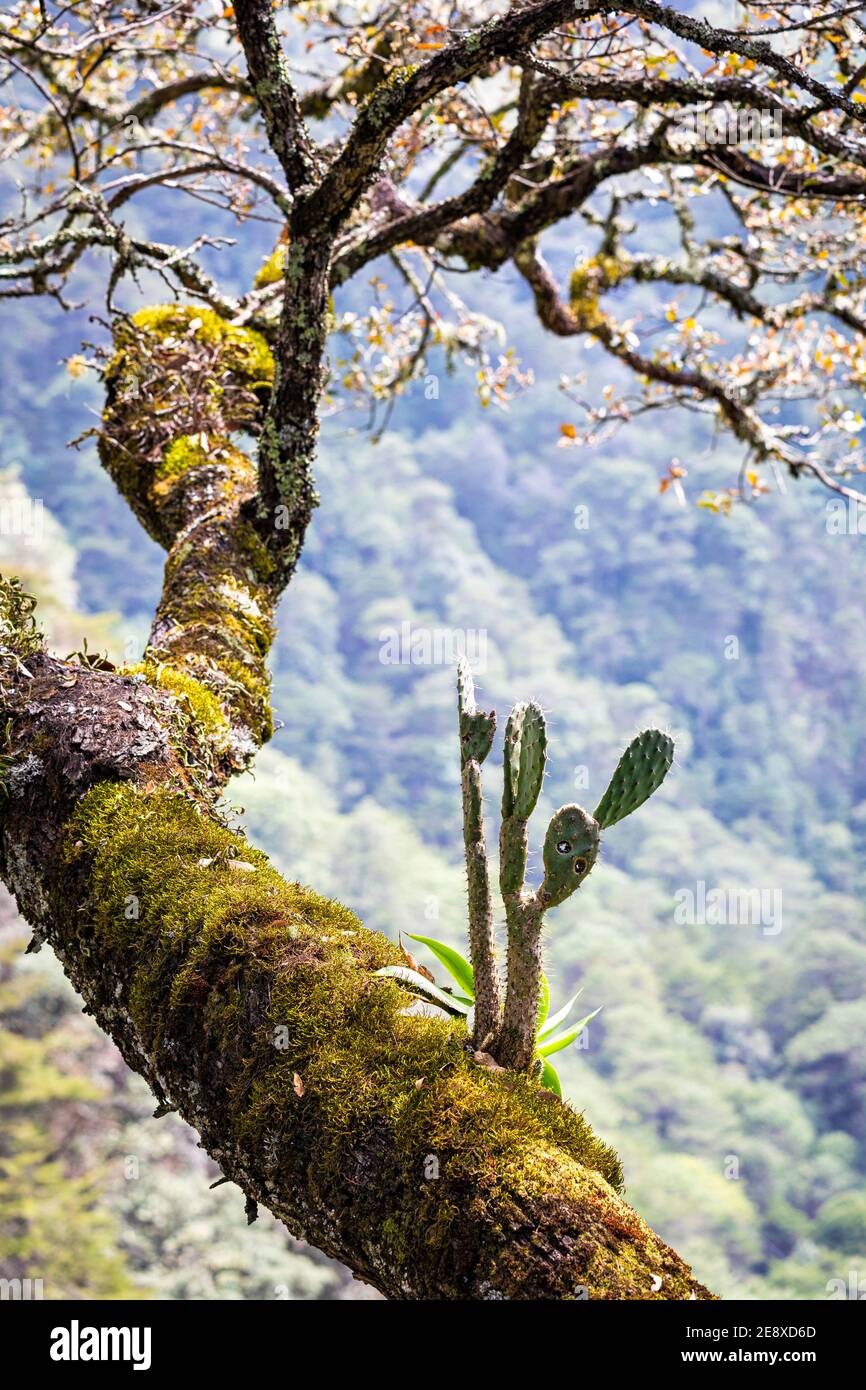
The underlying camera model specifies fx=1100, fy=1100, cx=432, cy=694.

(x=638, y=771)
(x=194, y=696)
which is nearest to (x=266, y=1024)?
(x=638, y=771)

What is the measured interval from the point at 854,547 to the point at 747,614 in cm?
1056

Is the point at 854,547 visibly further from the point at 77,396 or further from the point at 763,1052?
the point at 77,396

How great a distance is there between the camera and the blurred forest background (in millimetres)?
27906

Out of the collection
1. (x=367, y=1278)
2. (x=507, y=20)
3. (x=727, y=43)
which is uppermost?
(x=507, y=20)

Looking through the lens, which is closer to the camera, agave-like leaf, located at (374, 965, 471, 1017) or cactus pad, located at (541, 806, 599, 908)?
cactus pad, located at (541, 806, 599, 908)

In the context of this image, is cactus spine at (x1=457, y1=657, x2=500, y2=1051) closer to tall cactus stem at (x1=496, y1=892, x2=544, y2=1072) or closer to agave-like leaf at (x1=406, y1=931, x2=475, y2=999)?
tall cactus stem at (x1=496, y1=892, x2=544, y2=1072)

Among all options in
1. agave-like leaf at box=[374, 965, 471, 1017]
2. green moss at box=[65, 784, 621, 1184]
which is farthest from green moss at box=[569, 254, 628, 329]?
agave-like leaf at box=[374, 965, 471, 1017]

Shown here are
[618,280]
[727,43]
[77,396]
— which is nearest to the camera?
[727,43]

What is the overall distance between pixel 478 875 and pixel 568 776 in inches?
3081

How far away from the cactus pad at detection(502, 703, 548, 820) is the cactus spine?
6 centimetres

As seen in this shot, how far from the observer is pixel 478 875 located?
83.5 inches

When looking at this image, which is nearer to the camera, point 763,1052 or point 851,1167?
point 851,1167

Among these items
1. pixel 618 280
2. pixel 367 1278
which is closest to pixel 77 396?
pixel 618 280
